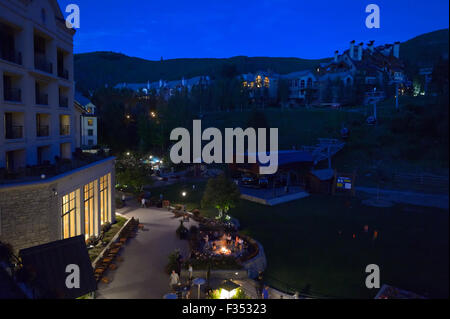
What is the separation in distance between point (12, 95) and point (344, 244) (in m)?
18.6

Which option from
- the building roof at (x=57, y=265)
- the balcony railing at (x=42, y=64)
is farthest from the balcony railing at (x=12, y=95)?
the building roof at (x=57, y=265)

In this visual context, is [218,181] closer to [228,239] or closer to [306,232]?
[228,239]

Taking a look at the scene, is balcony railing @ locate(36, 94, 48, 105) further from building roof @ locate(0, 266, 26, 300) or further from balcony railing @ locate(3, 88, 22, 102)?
building roof @ locate(0, 266, 26, 300)

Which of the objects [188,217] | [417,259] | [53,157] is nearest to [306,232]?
[188,217]

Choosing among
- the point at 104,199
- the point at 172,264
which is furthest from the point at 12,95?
the point at 172,264

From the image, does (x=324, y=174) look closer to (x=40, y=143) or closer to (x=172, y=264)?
(x=172, y=264)

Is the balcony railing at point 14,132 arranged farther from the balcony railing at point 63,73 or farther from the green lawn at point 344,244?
the green lawn at point 344,244

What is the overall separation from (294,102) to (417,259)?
57791mm

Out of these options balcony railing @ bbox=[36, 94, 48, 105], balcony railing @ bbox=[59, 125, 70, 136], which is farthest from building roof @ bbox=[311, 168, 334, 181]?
balcony railing @ bbox=[36, 94, 48, 105]

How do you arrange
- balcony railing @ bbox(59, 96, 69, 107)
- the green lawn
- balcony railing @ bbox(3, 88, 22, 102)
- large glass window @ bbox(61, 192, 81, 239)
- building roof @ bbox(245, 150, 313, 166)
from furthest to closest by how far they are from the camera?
building roof @ bbox(245, 150, 313, 166) → balcony railing @ bbox(59, 96, 69, 107) → balcony railing @ bbox(3, 88, 22, 102) → large glass window @ bbox(61, 192, 81, 239) → the green lawn

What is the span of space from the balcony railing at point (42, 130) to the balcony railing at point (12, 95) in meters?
2.38

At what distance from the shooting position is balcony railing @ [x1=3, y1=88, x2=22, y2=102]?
49.0 ft

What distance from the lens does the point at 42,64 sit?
17.0 meters

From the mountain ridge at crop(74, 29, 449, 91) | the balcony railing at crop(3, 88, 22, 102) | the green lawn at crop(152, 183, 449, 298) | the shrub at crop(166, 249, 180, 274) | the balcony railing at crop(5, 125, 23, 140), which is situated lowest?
the shrub at crop(166, 249, 180, 274)
